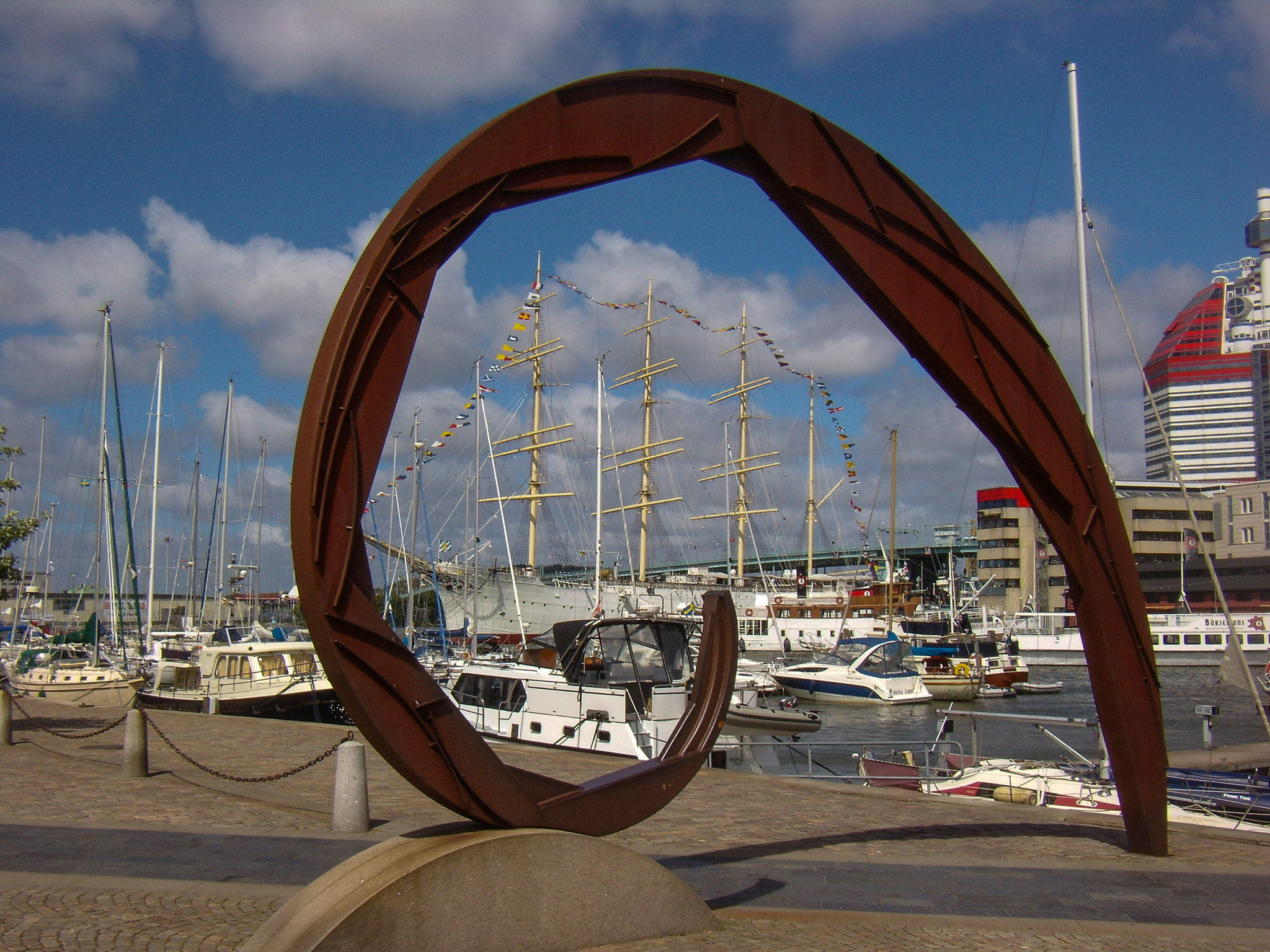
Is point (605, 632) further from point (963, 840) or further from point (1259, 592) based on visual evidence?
point (1259, 592)

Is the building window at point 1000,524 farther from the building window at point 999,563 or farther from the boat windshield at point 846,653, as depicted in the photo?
the boat windshield at point 846,653

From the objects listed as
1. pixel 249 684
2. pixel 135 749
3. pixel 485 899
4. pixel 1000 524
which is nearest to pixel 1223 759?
pixel 485 899

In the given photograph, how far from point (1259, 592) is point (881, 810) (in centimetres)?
8038

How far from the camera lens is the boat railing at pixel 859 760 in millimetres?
15812

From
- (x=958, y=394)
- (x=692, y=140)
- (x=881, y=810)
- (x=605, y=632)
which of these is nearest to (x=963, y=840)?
(x=881, y=810)

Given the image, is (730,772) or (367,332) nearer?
(367,332)

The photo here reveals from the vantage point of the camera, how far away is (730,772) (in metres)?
15.4

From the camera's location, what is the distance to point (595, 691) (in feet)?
67.2

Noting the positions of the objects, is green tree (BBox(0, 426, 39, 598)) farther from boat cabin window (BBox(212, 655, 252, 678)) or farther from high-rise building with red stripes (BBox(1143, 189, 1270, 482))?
high-rise building with red stripes (BBox(1143, 189, 1270, 482))

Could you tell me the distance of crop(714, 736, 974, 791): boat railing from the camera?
623 inches

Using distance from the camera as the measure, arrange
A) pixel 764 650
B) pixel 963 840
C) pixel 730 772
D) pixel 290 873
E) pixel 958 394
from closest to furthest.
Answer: pixel 290 873
pixel 958 394
pixel 963 840
pixel 730 772
pixel 764 650

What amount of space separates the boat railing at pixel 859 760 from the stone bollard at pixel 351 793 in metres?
6.97

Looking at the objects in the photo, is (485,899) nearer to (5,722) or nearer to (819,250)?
(819,250)

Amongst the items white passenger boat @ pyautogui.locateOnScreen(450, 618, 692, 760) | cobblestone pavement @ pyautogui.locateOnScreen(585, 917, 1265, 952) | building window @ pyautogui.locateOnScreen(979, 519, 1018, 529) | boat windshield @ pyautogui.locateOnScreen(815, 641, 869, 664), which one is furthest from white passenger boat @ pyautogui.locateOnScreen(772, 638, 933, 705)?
building window @ pyautogui.locateOnScreen(979, 519, 1018, 529)
